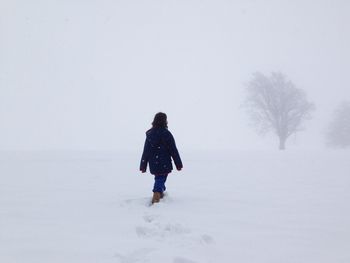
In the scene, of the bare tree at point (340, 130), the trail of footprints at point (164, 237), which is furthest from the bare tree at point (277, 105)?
the trail of footprints at point (164, 237)

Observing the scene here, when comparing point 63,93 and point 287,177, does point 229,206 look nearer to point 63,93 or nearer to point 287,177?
point 287,177

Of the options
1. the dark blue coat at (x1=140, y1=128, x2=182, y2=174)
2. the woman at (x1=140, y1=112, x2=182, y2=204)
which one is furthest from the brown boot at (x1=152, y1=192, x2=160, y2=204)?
the dark blue coat at (x1=140, y1=128, x2=182, y2=174)

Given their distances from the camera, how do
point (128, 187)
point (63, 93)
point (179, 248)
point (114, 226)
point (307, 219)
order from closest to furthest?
point (179, 248) < point (114, 226) < point (307, 219) < point (128, 187) < point (63, 93)

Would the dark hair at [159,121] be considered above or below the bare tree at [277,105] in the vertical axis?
below

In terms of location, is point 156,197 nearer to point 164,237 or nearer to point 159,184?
point 159,184

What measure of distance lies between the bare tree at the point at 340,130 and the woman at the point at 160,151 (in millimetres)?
53816

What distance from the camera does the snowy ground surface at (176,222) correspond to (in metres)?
5.31

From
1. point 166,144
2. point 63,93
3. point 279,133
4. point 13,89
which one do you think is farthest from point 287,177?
point 63,93

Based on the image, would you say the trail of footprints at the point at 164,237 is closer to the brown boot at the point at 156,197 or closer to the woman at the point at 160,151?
the brown boot at the point at 156,197

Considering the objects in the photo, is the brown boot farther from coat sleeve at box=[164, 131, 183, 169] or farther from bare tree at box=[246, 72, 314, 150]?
bare tree at box=[246, 72, 314, 150]

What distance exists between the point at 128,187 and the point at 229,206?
13.1 feet

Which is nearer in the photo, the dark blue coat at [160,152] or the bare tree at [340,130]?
the dark blue coat at [160,152]

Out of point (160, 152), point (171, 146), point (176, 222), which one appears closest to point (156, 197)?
point (160, 152)

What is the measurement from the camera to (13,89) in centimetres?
14175
